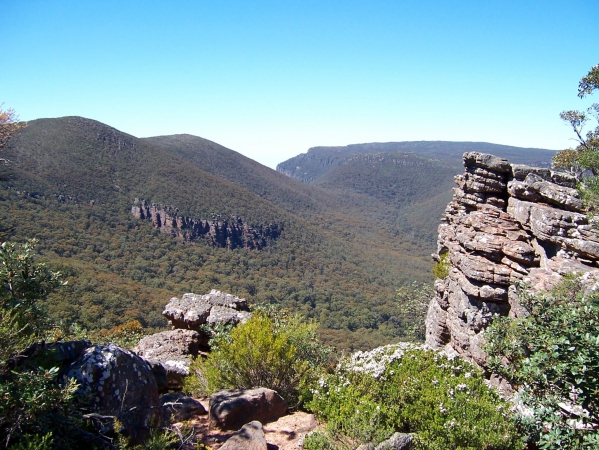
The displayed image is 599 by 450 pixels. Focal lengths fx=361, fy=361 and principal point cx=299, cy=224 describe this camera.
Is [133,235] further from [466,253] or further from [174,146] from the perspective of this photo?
[174,146]

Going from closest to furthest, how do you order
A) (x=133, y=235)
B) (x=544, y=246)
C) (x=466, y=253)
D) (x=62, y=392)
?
1. (x=62, y=392)
2. (x=544, y=246)
3. (x=466, y=253)
4. (x=133, y=235)

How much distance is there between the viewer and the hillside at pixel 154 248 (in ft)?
135

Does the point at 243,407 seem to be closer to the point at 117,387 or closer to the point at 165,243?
the point at 117,387

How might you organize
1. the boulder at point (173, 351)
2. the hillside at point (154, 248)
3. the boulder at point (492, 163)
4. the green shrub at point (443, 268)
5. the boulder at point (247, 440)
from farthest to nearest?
the hillside at point (154, 248)
the green shrub at point (443, 268)
the boulder at point (492, 163)
the boulder at point (173, 351)
the boulder at point (247, 440)

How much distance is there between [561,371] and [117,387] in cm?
536

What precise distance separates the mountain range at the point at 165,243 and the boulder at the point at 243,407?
24.5 m

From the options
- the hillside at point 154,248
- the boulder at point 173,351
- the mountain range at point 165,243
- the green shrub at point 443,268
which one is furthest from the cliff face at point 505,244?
the hillside at point 154,248

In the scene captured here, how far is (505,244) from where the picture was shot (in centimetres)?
928

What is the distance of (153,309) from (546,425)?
122 ft

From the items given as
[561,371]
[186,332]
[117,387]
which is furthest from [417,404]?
[186,332]

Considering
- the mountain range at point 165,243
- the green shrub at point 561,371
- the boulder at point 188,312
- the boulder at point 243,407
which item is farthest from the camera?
the mountain range at point 165,243

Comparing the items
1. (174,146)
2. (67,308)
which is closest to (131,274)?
(67,308)

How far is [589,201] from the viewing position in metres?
9.14

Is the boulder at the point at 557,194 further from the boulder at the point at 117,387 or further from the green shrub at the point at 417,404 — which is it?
the boulder at the point at 117,387
